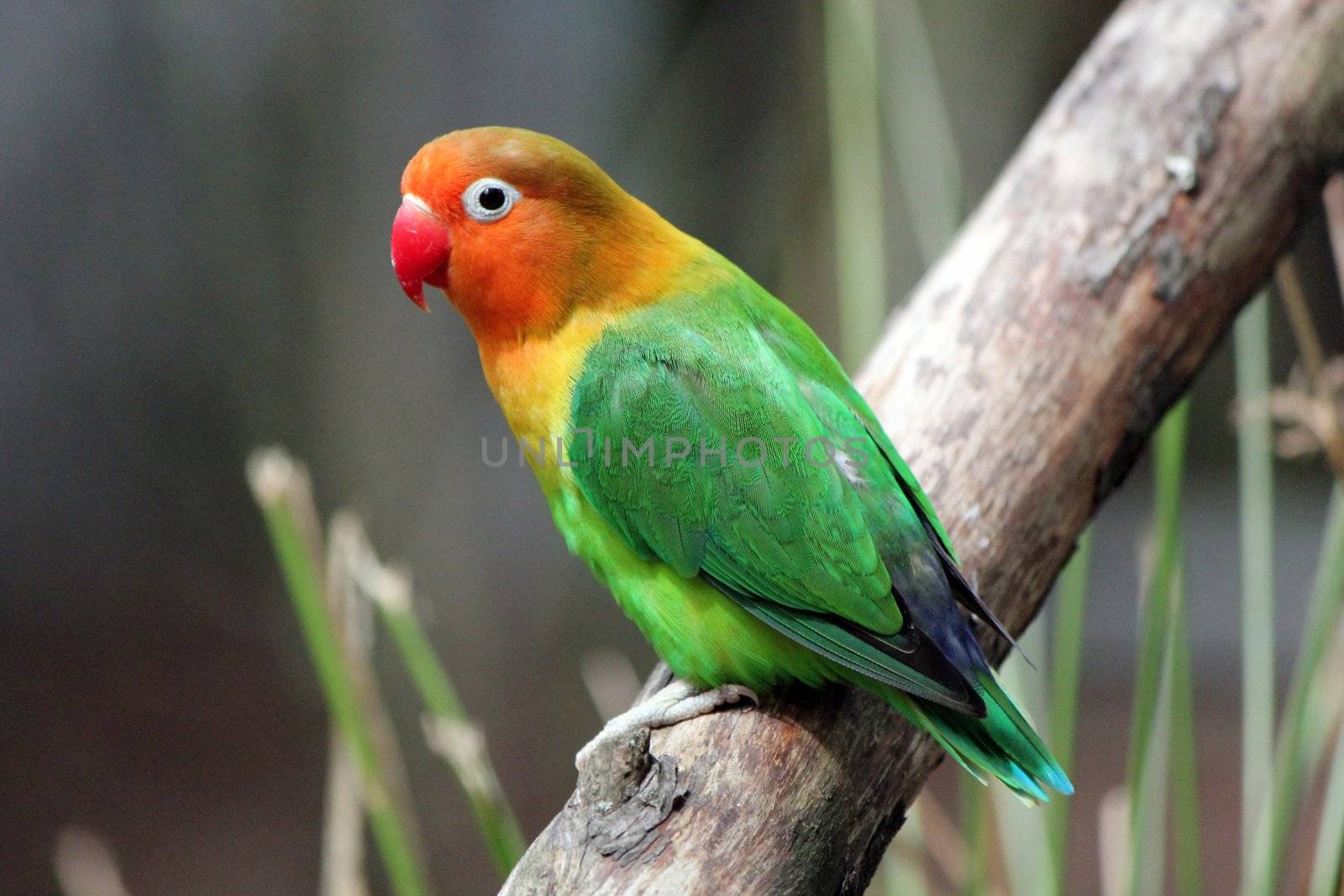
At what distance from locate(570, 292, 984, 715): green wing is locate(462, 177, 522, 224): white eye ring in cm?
23

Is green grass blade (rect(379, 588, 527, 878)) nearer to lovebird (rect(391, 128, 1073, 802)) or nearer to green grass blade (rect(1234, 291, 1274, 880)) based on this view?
lovebird (rect(391, 128, 1073, 802))

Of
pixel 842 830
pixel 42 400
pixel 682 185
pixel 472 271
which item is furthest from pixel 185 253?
pixel 842 830

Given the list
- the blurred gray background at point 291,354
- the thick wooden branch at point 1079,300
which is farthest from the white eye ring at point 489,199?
the blurred gray background at point 291,354

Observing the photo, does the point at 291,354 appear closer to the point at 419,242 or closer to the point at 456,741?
the point at 419,242

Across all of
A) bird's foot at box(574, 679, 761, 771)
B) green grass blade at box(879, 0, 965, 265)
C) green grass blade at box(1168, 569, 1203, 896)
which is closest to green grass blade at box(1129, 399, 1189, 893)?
green grass blade at box(1168, 569, 1203, 896)

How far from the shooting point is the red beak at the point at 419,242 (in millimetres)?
1620

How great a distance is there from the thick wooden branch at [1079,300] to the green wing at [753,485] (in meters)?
0.17

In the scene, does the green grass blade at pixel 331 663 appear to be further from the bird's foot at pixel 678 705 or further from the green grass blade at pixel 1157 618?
the green grass blade at pixel 1157 618

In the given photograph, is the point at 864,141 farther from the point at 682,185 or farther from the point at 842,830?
the point at 682,185

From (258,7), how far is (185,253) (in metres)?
0.84

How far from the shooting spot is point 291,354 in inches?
155

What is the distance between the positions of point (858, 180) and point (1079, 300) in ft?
1.75

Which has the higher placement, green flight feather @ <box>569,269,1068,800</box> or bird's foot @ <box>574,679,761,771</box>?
green flight feather @ <box>569,269,1068,800</box>

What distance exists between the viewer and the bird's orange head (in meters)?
1.58
